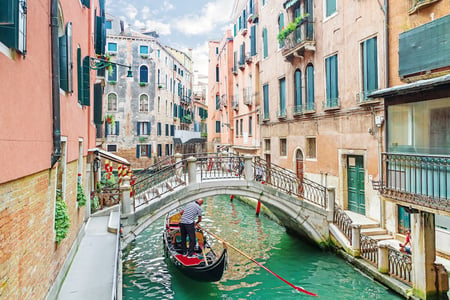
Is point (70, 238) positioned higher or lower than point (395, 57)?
lower

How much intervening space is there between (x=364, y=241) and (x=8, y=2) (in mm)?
9463

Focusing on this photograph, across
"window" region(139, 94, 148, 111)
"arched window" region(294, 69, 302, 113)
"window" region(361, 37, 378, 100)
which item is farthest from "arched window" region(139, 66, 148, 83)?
"window" region(361, 37, 378, 100)

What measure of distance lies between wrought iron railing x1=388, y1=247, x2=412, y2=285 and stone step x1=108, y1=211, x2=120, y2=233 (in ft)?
22.1

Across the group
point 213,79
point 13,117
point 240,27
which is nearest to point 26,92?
point 13,117

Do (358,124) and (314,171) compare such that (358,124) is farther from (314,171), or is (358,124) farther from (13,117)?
(13,117)

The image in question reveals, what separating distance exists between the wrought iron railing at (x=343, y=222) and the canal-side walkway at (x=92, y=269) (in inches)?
258

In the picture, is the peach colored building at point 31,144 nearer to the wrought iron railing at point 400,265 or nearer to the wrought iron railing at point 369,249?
the wrought iron railing at point 400,265

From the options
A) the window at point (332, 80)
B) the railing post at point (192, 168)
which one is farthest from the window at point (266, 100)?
the railing post at point (192, 168)

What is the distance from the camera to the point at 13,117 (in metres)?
3.21

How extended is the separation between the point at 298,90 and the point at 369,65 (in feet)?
15.5

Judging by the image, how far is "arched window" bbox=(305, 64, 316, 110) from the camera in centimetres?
1439

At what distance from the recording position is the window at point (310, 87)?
1439cm

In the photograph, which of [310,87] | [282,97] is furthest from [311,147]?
[282,97]

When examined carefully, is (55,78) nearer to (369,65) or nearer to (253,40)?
(369,65)
